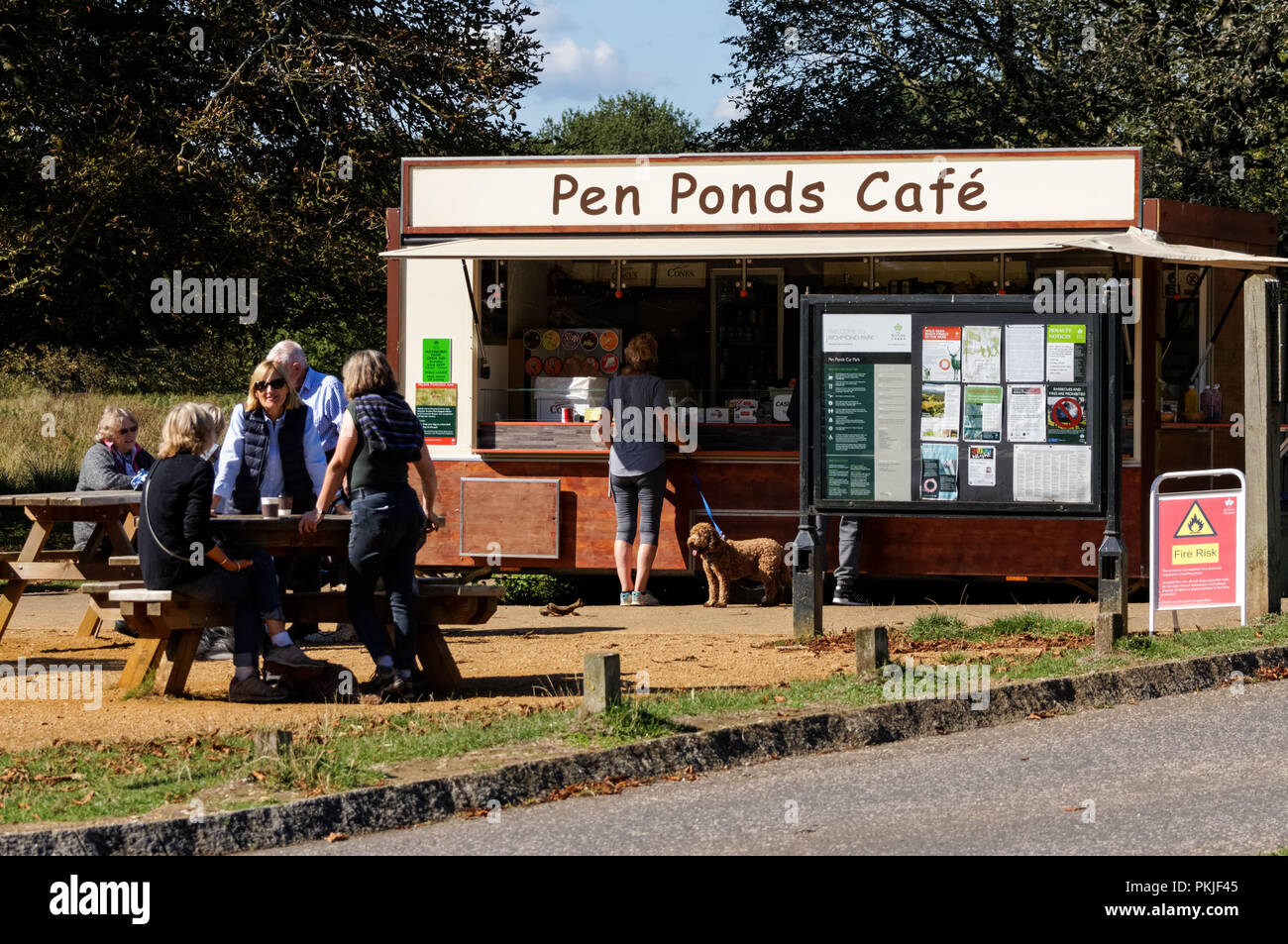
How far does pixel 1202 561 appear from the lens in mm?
10742

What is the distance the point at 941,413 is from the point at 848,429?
613 millimetres

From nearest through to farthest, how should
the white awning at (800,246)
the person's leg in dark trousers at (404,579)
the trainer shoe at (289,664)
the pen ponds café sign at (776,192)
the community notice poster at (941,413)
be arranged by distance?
the person's leg in dark trousers at (404,579), the trainer shoe at (289,664), the community notice poster at (941,413), the white awning at (800,246), the pen ponds café sign at (776,192)

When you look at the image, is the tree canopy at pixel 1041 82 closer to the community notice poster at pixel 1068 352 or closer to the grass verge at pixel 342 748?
the community notice poster at pixel 1068 352

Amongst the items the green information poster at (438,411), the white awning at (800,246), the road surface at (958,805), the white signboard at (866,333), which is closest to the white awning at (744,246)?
the white awning at (800,246)

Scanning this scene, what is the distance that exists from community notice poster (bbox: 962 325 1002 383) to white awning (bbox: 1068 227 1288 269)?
172 cm

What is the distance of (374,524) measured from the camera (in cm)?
822

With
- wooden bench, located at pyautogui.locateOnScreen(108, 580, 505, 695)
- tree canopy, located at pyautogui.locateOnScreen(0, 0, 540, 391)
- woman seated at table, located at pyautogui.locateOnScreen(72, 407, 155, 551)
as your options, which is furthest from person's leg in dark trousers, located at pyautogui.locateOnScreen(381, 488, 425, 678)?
tree canopy, located at pyautogui.locateOnScreen(0, 0, 540, 391)

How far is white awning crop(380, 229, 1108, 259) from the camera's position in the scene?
12.8 meters

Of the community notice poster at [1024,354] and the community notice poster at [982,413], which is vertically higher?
the community notice poster at [1024,354]

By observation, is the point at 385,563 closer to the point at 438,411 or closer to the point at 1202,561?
the point at 1202,561

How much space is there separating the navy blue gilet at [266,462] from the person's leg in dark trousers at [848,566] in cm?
497

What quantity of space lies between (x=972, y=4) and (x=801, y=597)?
21.5 metres

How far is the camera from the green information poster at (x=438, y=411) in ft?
45.4

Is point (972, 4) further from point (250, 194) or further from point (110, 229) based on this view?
point (110, 229)
